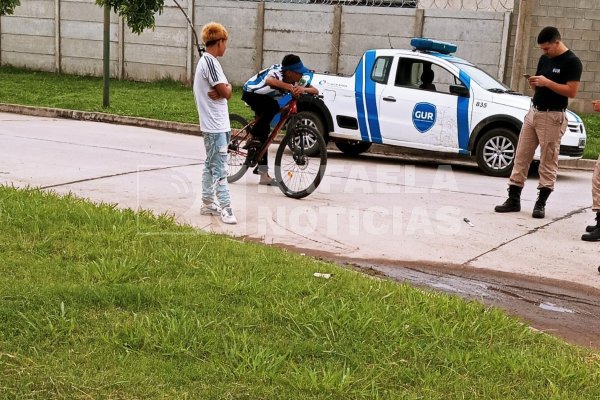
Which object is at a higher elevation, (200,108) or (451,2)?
(451,2)

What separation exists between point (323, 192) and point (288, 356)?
5457mm

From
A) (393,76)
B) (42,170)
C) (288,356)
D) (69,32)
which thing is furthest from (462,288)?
(69,32)

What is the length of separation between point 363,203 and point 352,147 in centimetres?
453

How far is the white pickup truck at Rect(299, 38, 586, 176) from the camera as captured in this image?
1141 centimetres

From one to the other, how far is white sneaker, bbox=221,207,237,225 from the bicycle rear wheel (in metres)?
2.00

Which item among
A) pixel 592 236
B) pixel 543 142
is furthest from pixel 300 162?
pixel 592 236

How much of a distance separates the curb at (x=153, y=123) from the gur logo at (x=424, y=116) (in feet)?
4.59

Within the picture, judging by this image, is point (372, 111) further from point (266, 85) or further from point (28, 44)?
point (28, 44)

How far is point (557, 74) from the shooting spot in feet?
27.3

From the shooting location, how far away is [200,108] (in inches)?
297

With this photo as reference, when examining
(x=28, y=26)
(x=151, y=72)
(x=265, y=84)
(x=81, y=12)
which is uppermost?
(x=81, y=12)

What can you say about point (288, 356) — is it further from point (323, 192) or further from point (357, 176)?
point (357, 176)

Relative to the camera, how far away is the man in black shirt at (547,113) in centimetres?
830

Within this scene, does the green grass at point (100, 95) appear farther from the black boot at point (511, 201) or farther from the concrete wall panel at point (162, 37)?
the black boot at point (511, 201)
